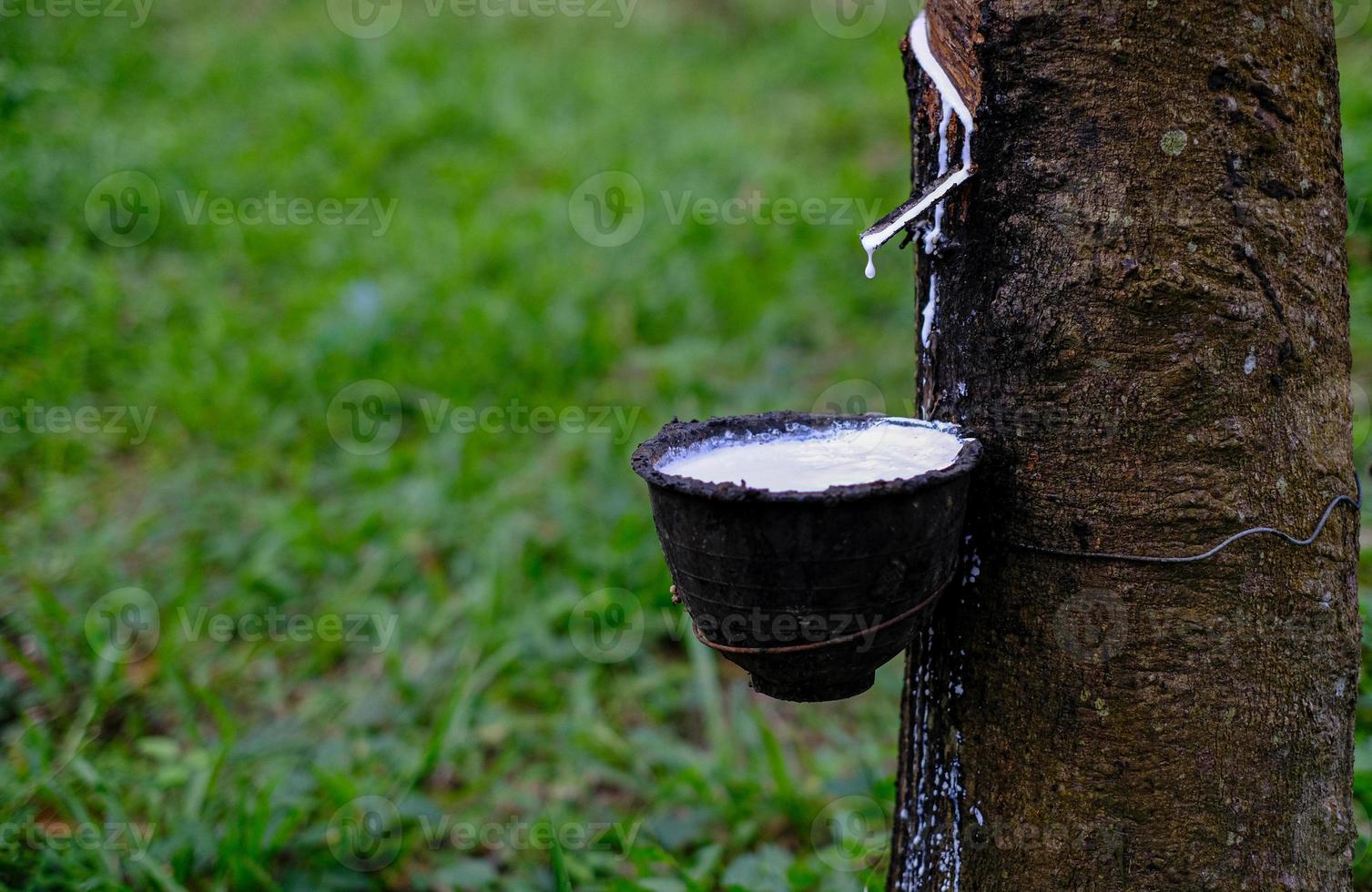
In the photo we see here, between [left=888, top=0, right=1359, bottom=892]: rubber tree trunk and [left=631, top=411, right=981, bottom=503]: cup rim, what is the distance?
164mm

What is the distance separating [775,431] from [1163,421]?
1.85 ft

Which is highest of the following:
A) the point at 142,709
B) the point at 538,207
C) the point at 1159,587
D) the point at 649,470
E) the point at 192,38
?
the point at 192,38

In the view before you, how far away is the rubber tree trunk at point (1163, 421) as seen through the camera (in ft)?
4.03

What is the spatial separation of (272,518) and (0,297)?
208 centimetres

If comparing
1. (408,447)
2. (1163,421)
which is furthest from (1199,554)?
(408,447)

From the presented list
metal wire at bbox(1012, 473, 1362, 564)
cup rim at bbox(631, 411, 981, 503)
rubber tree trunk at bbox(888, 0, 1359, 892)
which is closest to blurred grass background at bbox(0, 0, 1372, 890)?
rubber tree trunk at bbox(888, 0, 1359, 892)

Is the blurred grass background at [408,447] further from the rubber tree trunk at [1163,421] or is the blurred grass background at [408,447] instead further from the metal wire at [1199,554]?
the metal wire at [1199,554]

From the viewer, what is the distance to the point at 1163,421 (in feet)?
4.09

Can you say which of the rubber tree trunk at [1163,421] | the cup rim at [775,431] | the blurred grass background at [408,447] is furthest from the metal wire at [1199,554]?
the blurred grass background at [408,447]

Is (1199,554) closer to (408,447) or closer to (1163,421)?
(1163,421)

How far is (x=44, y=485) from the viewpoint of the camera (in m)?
3.67

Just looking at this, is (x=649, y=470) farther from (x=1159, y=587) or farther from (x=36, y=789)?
(x=36, y=789)

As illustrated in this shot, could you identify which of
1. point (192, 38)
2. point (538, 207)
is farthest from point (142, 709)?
point (192, 38)

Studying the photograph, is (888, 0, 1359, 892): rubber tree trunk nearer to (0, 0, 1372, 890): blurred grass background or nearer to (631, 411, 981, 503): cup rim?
(631, 411, 981, 503): cup rim
